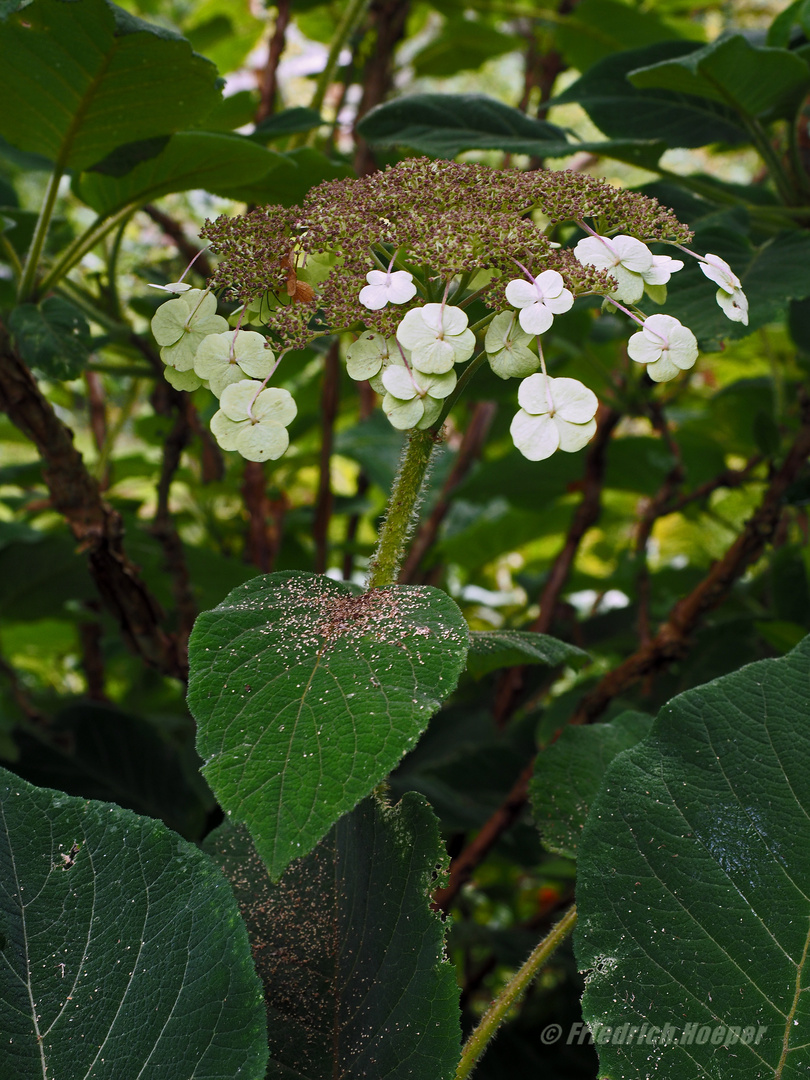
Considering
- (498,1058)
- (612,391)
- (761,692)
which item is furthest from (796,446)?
(498,1058)

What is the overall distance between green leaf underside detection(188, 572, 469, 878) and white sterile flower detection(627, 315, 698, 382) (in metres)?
0.18

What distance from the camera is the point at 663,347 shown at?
0.50 metres

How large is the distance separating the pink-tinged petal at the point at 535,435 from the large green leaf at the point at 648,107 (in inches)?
23.9

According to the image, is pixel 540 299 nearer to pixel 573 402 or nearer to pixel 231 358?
pixel 573 402

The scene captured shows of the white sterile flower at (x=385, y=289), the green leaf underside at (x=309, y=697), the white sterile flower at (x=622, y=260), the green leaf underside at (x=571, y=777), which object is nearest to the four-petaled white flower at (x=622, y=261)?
the white sterile flower at (x=622, y=260)

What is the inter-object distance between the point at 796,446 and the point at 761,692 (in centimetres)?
58

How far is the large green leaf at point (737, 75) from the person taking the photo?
0.77 metres

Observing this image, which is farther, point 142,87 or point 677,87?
point 677,87

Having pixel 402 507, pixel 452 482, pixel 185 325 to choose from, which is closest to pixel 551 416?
pixel 402 507

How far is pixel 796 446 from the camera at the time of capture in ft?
3.37

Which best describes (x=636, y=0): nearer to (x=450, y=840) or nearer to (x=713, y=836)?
(x=450, y=840)

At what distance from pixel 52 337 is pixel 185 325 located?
218 millimetres

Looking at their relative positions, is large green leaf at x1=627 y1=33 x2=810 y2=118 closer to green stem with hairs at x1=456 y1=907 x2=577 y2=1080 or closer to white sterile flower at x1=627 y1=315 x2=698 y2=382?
white sterile flower at x1=627 y1=315 x2=698 y2=382

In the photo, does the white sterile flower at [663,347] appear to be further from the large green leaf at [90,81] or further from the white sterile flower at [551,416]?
Answer: the large green leaf at [90,81]
